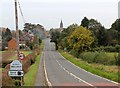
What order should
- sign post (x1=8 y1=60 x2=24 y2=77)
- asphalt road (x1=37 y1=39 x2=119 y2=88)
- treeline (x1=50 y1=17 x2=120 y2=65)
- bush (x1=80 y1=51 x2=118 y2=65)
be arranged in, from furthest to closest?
treeline (x1=50 y1=17 x2=120 y2=65) < bush (x1=80 y1=51 x2=118 y2=65) < asphalt road (x1=37 y1=39 x2=119 y2=88) < sign post (x1=8 y1=60 x2=24 y2=77)

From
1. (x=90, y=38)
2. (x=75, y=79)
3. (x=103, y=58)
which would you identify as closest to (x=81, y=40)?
(x=90, y=38)

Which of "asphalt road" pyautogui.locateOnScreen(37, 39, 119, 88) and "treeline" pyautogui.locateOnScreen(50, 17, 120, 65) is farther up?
"treeline" pyautogui.locateOnScreen(50, 17, 120, 65)

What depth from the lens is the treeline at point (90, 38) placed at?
82688mm

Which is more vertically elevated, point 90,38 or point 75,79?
point 90,38

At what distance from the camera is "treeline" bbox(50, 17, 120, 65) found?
82688 mm

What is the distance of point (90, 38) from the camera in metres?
82.8

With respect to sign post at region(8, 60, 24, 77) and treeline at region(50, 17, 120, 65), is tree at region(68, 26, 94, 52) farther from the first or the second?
sign post at region(8, 60, 24, 77)

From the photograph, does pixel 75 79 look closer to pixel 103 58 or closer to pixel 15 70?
pixel 15 70

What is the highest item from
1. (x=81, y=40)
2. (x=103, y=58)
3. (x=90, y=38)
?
(x=90, y=38)

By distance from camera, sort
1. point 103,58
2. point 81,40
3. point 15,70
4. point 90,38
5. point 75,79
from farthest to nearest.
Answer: point 90,38, point 81,40, point 103,58, point 75,79, point 15,70

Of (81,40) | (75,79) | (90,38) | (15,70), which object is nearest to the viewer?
(15,70)

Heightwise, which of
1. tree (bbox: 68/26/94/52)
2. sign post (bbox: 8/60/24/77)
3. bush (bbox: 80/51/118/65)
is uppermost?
tree (bbox: 68/26/94/52)

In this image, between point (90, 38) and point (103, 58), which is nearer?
point (103, 58)

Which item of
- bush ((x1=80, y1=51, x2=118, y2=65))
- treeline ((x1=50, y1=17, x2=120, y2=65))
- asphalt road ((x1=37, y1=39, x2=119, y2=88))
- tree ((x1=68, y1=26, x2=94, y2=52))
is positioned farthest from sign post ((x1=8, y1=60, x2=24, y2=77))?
tree ((x1=68, y1=26, x2=94, y2=52))
